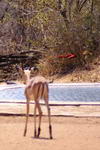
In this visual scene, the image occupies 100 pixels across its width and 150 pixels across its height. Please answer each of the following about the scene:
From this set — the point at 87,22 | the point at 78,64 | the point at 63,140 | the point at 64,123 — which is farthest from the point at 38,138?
the point at 87,22

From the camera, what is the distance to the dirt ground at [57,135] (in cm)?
625

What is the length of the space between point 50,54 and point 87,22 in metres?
2.07

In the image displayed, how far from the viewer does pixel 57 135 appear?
703 cm

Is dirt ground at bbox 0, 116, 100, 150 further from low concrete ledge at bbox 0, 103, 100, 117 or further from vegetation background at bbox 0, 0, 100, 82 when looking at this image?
vegetation background at bbox 0, 0, 100, 82

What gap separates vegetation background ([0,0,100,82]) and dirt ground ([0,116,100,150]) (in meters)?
7.42

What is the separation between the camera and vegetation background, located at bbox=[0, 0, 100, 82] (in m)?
16.9

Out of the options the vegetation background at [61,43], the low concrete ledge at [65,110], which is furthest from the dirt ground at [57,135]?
the vegetation background at [61,43]

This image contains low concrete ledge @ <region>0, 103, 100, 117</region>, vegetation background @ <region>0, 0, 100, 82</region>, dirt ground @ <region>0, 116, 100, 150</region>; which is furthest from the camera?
vegetation background @ <region>0, 0, 100, 82</region>

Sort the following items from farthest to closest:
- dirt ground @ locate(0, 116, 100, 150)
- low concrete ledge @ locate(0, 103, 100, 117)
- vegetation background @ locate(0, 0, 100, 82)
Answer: vegetation background @ locate(0, 0, 100, 82)
low concrete ledge @ locate(0, 103, 100, 117)
dirt ground @ locate(0, 116, 100, 150)

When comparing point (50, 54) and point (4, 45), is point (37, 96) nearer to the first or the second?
point (50, 54)

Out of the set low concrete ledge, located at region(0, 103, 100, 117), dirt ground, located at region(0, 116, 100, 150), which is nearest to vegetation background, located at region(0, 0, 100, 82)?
low concrete ledge, located at region(0, 103, 100, 117)

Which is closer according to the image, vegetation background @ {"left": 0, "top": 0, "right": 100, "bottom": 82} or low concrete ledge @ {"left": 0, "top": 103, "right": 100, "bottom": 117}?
low concrete ledge @ {"left": 0, "top": 103, "right": 100, "bottom": 117}

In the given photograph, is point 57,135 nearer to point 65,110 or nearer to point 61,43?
point 65,110

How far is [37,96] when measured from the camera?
677 cm
